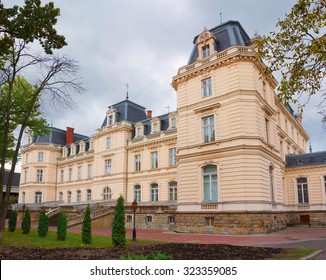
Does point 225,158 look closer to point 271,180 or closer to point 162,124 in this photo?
point 271,180

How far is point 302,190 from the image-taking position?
28781 mm

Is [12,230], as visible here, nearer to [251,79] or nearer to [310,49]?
[251,79]

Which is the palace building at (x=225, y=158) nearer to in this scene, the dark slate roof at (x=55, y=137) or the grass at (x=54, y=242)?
the grass at (x=54, y=242)

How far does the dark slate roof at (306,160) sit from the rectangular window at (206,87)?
12.4 m

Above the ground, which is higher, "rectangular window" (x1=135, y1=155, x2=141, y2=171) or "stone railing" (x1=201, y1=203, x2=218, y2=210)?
"rectangular window" (x1=135, y1=155, x2=141, y2=171)

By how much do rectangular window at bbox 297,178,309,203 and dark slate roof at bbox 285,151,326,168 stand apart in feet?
5.00

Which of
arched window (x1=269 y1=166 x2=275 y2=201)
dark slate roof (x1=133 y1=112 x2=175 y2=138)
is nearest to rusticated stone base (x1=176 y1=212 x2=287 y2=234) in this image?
arched window (x1=269 y1=166 x2=275 y2=201)

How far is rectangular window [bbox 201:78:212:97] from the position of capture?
78.0ft

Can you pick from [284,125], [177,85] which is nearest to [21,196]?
[177,85]

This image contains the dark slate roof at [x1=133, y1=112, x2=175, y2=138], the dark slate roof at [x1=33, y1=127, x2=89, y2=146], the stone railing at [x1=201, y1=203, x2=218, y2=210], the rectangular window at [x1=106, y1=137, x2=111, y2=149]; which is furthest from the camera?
the dark slate roof at [x1=33, y1=127, x2=89, y2=146]

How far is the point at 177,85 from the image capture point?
26078 millimetres

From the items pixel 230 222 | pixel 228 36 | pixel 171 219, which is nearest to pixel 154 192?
pixel 171 219

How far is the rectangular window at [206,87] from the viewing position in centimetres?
2377

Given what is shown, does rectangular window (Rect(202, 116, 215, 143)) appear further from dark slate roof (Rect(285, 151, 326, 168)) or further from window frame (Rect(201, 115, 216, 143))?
dark slate roof (Rect(285, 151, 326, 168))
